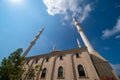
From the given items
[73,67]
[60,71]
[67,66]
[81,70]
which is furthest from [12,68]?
[81,70]

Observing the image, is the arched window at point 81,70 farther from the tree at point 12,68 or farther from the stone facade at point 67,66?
the tree at point 12,68

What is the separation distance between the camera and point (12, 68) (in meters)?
10.9

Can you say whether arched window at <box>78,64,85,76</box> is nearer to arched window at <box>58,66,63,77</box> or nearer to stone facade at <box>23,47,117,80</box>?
stone facade at <box>23,47,117,80</box>

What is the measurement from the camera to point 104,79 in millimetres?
14914

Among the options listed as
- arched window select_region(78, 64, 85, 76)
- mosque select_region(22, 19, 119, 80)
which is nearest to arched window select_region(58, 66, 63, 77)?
mosque select_region(22, 19, 119, 80)

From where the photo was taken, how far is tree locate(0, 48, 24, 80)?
10.3 meters

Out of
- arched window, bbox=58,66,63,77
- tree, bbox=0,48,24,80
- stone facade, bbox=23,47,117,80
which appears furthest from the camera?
arched window, bbox=58,66,63,77

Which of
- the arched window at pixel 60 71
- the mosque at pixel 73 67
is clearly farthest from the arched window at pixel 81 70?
the arched window at pixel 60 71

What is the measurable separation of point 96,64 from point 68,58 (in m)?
5.24

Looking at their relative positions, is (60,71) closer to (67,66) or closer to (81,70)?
(67,66)

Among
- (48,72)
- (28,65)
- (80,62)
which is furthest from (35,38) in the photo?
(80,62)

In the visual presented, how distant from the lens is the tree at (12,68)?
10.3 metres

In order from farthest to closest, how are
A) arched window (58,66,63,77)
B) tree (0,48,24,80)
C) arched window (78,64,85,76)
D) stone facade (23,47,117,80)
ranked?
1. arched window (58,66,63,77)
2. arched window (78,64,85,76)
3. stone facade (23,47,117,80)
4. tree (0,48,24,80)

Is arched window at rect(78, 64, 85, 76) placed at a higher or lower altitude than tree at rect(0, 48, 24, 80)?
higher
